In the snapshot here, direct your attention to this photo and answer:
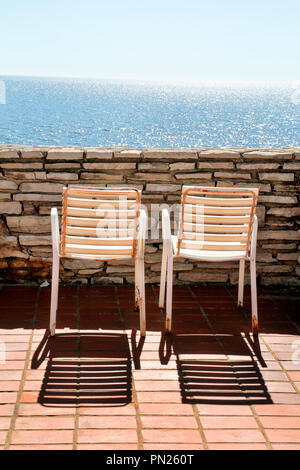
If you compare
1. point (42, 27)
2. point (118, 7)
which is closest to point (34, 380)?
point (118, 7)

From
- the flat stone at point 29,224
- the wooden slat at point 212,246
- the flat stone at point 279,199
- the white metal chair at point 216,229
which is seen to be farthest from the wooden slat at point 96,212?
the flat stone at point 279,199

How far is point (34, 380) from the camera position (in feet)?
8.80

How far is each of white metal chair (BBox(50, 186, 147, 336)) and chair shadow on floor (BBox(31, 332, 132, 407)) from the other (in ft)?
0.57

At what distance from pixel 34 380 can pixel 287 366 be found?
1.35 meters

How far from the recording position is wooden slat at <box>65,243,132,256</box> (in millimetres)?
3214

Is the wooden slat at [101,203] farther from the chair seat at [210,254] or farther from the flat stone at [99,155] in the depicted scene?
the flat stone at [99,155]

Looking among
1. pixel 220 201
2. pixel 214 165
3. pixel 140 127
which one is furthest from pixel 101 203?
pixel 140 127

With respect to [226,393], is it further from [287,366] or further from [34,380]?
[34,380]

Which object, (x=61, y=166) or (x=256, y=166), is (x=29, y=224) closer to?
(x=61, y=166)

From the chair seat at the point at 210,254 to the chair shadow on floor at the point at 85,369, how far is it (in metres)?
0.62

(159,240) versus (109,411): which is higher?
(159,240)

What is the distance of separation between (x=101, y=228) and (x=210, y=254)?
683 millimetres

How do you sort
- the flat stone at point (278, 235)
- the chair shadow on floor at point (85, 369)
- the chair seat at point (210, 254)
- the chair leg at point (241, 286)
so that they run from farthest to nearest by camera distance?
1. the flat stone at point (278, 235)
2. the chair leg at point (241, 286)
3. the chair seat at point (210, 254)
4. the chair shadow on floor at point (85, 369)

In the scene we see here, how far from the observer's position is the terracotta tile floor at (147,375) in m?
2.23
